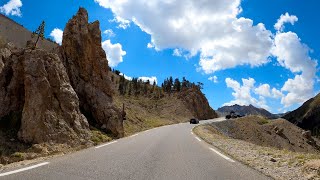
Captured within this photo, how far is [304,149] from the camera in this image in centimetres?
7462

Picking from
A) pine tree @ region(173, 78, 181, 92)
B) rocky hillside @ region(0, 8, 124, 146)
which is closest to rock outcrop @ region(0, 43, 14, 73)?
rocky hillside @ region(0, 8, 124, 146)

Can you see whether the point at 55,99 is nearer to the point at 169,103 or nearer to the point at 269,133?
the point at 269,133

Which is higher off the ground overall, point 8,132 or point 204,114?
point 204,114

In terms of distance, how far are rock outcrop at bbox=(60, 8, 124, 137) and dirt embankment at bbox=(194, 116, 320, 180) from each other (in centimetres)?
707

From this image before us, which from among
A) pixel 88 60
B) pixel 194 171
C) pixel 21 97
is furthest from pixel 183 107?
pixel 194 171

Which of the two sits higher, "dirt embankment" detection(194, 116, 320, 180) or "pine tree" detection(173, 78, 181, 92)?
"pine tree" detection(173, 78, 181, 92)

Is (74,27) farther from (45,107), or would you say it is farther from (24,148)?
(24,148)

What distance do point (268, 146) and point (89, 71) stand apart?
22294mm

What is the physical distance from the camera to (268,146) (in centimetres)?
3944

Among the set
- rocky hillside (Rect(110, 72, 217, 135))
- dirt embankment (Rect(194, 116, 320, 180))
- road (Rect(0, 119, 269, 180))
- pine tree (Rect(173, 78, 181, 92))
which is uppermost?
pine tree (Rect(173, 78, 181, 92))

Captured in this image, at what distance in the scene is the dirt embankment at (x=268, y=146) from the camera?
10.0 metres

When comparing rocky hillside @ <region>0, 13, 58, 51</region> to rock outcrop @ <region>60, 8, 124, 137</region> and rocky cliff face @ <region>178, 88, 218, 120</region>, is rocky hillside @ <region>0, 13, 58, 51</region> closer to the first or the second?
rocky cliff face @ <region>178, 88, 218, 120</region>

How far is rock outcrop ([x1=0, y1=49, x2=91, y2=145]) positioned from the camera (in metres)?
16.1

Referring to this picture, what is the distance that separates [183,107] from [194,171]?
116 metres
